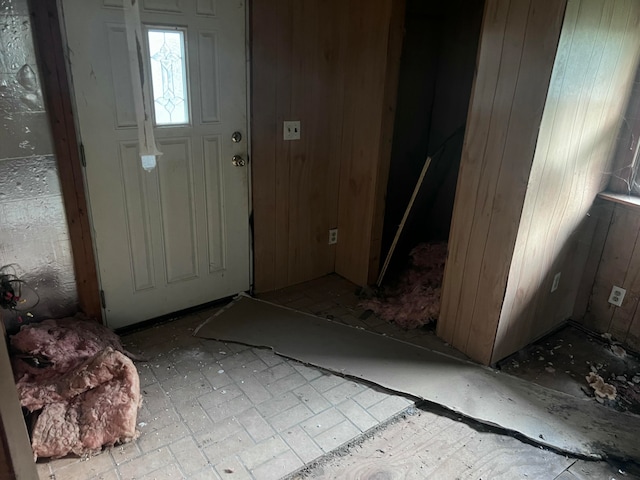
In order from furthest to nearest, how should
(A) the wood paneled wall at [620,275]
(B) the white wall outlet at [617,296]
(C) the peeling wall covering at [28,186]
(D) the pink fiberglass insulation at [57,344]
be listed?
(B) the white wall outlet at [617,296], (A) the wood paneled wall at [620,275], (D) the pink fiberglass insulation at [57,344], (C) the peeling wall covering at [28,186]

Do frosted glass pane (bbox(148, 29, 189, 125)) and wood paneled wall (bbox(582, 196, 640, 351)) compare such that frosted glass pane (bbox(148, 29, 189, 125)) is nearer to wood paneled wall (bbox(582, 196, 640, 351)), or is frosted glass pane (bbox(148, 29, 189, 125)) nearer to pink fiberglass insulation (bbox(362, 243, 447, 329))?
pink fiberglass insulation (bbox(362, 243, 447, 329))

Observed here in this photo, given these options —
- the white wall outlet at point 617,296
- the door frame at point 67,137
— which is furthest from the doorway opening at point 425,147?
the door frame at point 67,137

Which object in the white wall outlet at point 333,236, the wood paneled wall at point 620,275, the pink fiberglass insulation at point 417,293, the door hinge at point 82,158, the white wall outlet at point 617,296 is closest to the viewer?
the door hinge at point 82,158

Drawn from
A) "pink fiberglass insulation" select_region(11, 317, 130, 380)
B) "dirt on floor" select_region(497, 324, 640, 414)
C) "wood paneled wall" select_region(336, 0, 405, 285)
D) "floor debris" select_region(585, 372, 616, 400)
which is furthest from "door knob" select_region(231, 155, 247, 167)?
"floor debris" select_region(585, 372, 616, 400)

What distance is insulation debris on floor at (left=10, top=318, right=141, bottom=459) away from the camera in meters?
1.84

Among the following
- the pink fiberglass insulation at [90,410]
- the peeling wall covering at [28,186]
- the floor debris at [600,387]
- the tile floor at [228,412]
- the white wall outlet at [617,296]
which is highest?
the peeling wall covering at [28,186]

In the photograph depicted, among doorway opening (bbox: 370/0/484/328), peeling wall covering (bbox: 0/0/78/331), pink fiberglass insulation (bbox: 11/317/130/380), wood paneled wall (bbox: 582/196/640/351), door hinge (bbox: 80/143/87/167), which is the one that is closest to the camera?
peeling wall covering (bbox: 0/0/78/331)

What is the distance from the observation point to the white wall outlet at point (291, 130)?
2.83 metres

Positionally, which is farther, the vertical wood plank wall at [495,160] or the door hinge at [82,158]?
the door hinge at [82,158]

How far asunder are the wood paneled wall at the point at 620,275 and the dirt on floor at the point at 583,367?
0.09 metres

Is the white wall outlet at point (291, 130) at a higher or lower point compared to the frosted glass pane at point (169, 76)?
lower

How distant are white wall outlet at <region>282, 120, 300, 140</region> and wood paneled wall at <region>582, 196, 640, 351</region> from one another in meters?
1.82

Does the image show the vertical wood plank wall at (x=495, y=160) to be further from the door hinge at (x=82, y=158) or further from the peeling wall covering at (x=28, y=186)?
the peeling wall covering at (x=28, y=186)

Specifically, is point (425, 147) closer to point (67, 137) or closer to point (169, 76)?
point (169, 76)
